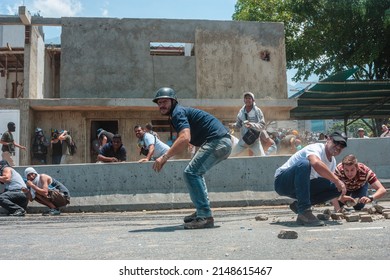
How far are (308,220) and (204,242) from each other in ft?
5.15

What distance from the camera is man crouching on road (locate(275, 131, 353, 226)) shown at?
5246 millimetres

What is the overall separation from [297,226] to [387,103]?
15803mm

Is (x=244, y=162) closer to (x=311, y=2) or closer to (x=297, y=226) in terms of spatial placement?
(x=297, y=226)

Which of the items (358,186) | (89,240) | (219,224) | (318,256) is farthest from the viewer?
(358,186)

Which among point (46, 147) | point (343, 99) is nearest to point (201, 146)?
point (46, 147)

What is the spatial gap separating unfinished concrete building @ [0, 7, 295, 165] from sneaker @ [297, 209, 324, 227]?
1159 centimetres

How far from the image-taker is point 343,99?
1827 centimetres

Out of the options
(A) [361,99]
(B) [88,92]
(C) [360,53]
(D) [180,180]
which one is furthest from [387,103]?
(D) [180,180]

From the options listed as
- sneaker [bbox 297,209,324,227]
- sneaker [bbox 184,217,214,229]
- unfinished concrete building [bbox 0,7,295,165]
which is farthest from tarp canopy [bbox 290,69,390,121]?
sneaker [bbox 184,217,214,229]

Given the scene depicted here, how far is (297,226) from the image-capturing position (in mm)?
5262

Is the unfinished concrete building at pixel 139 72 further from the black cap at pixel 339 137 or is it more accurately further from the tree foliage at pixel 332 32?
the black cap at pixel 339 137

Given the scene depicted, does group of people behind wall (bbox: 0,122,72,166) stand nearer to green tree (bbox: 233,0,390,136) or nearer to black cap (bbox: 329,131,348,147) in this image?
black cap (bbox: 329,131,348,147)

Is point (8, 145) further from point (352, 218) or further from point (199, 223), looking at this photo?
point (352, 218)

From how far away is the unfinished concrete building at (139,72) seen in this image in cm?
1680
